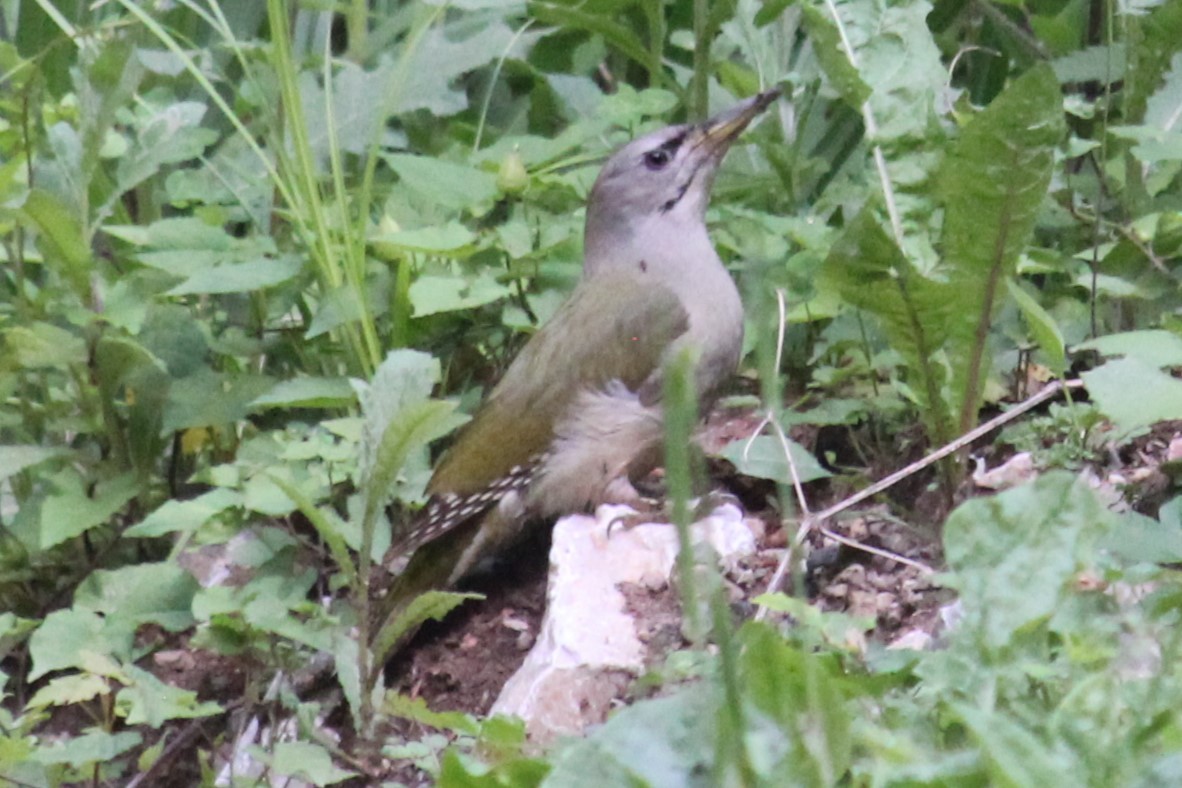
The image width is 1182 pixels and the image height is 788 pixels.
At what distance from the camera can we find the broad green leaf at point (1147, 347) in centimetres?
232

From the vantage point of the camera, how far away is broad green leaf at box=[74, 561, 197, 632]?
3.09m

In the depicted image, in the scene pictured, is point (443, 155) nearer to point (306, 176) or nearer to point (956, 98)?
point (306, 176)

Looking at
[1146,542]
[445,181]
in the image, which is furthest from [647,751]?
[445,181]

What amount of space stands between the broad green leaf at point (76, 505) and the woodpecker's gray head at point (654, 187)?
4.36 feet

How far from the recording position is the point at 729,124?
3.89 meters

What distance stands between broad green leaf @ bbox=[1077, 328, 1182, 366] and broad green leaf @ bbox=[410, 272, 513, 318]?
1.55 metres

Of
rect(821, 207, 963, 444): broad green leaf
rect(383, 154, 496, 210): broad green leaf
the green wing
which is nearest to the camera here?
rect(821, 207, 963, 444): broad green leaf

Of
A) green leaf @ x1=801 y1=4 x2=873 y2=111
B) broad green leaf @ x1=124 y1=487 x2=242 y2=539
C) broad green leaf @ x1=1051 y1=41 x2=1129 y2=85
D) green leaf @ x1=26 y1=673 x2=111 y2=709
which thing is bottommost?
green leaf @ x1=26 y1=673 x2=111 y2=709

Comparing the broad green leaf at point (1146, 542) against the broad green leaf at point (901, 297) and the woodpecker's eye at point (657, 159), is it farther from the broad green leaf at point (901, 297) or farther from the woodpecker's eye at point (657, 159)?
the woodpecker's eye at point (657, 159)

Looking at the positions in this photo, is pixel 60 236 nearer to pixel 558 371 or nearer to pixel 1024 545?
pixel 558 371

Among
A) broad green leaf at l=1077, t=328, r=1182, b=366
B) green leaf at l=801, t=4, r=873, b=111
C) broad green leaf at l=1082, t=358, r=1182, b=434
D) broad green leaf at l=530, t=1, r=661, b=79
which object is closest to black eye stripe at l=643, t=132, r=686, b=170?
broad green leaf at l=530, t=1, r=661, b=79

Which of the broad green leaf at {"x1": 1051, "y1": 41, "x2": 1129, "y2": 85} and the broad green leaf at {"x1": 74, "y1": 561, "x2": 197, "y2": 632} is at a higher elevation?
the broad green leaf at {"x1": 1051, "y1": 41, "x2": 1129, "y2": 85}

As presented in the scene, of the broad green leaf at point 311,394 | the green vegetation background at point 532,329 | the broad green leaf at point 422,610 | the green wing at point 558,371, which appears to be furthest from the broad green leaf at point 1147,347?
the broad green leaf at point 311,394

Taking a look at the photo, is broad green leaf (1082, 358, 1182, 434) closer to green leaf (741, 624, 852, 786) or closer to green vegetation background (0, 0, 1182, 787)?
green vegetation background (0, 0, 1182, 787)
